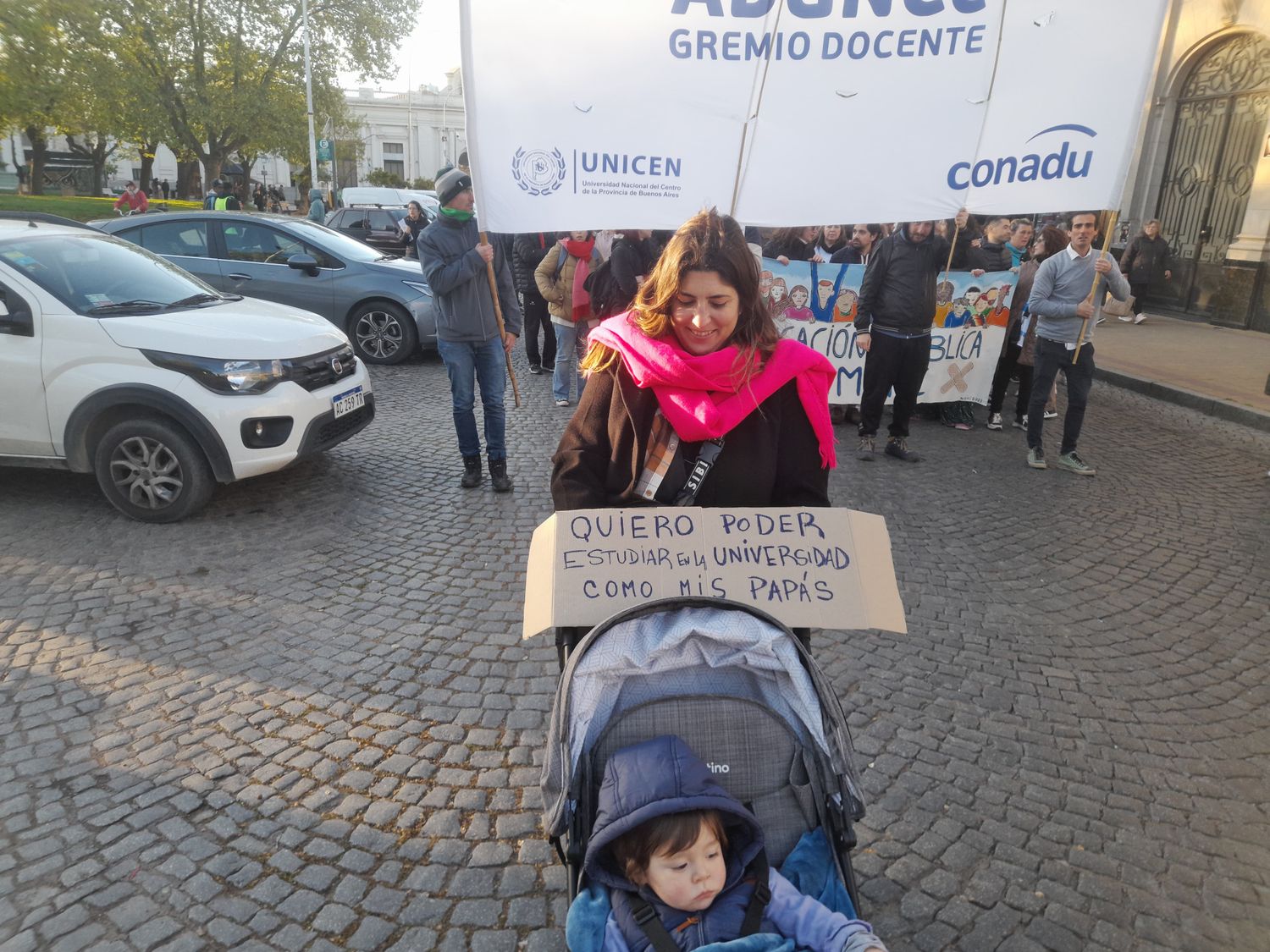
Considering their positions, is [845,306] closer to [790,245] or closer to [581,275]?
[790,245]

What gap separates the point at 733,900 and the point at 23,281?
5817 millimetres

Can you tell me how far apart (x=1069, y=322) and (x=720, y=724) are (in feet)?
20.0

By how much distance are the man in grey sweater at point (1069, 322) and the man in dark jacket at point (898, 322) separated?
2.92 feet

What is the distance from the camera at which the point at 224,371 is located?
5.31 m

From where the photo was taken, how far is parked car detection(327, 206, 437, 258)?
19.7 m

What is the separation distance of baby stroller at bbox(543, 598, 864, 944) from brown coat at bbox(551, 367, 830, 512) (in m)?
0.44

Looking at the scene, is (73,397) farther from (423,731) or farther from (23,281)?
(423,731)

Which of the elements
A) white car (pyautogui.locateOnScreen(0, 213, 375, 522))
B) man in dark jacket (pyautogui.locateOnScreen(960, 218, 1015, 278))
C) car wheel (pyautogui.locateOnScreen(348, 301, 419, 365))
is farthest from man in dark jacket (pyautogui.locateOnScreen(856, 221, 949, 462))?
car wheel (pyautogui.locateOnScreen(348, 301, 419, 365))

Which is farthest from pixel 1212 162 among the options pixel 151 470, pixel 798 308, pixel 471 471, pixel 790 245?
pixel 151 470

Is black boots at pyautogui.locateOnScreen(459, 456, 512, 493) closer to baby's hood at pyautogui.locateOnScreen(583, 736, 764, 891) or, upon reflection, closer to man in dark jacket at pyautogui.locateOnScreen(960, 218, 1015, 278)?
baby's hood at pyautogui.locateOnScreen(583, 736, 764, 891)

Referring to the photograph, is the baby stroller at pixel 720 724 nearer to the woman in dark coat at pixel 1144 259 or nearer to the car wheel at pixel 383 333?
the car wheel at pixel 383 333

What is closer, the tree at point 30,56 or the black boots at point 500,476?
the black boots at point 500,476

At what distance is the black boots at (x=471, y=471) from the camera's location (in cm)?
619

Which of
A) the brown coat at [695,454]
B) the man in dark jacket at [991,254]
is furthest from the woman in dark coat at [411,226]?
the brown coat at [695,454]
